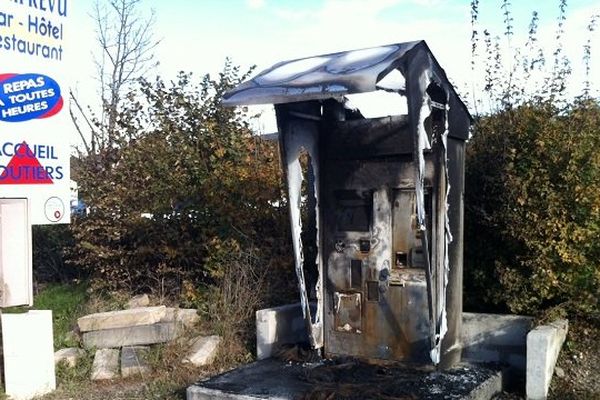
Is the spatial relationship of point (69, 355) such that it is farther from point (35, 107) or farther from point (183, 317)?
point (35, 107)

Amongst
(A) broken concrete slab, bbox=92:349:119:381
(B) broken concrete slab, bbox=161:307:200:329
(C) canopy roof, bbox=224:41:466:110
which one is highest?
(C) canopy roof, bbox=224:41:466:110

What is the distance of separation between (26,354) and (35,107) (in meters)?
2.57

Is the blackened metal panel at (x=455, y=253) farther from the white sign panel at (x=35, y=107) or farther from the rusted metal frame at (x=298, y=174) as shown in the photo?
the white sign panel at (x=35, y=107)

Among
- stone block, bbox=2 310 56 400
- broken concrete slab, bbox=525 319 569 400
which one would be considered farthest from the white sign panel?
broken concrete slab, bbox=525 319 569 400

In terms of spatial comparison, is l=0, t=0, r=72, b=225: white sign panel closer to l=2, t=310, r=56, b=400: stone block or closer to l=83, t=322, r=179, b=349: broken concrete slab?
l=2, t=310, r=56, b=400: stone block

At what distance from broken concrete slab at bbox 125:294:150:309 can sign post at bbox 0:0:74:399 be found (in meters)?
2.00

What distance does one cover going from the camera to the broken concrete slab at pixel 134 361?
6977mm

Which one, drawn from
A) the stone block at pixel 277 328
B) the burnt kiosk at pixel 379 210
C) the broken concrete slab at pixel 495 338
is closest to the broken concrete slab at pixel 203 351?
the stone block at pixel 277 328

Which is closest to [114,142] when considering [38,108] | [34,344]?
[38,108]

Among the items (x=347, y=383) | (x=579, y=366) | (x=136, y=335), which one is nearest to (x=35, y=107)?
(x=136, y=335)

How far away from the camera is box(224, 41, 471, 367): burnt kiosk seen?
5867 mm

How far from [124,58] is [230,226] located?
1232 centimetres

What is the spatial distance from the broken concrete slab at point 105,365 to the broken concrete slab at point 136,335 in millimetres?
128

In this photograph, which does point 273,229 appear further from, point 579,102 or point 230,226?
point 579,102
